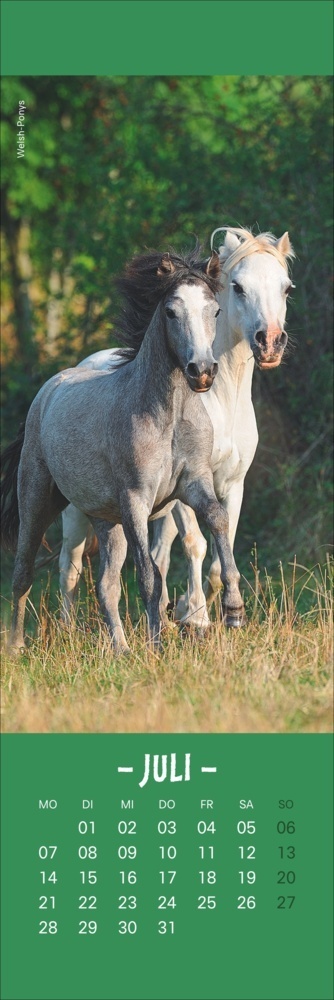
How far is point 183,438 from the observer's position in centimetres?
622

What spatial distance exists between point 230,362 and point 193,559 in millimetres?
1165

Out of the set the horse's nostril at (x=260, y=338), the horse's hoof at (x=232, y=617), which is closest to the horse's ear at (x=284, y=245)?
the horse's nostril at (x=260, y=338)

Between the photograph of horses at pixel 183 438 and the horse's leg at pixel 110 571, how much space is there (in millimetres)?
13

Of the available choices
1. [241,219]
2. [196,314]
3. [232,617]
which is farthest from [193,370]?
[241,219]

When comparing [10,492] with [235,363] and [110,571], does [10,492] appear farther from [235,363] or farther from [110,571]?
[235,363]

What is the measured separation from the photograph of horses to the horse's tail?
0.02 metres

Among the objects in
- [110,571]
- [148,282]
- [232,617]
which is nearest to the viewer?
[232,617]

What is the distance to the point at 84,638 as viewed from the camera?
689 cm

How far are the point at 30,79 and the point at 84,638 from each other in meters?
12.3

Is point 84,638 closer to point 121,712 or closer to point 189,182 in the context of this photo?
point 121,712

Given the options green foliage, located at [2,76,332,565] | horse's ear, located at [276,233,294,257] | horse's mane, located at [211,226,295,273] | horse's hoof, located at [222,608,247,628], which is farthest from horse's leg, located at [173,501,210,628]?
green foliage, located at [2,76,332,565]

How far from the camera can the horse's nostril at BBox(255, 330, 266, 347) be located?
6500 mm

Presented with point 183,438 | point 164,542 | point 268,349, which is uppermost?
point 268,349

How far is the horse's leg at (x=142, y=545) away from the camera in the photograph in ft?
20.3
